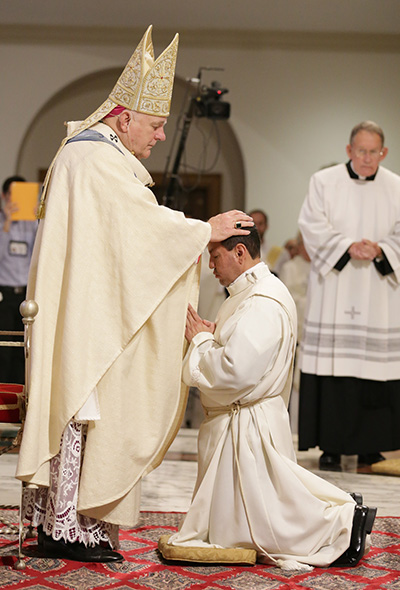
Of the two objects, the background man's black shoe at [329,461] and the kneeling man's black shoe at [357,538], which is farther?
the background man's black shoe at [329,461]

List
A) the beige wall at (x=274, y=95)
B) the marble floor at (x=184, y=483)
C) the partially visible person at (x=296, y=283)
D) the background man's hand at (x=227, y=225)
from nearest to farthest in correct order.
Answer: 1. the background man's hand at (x=227, y=225)
2. the marble floor at (x=184, y=483)
3. the partially visible person at (x=296, y=283)
4. the beige wall at (x=274, y=95)

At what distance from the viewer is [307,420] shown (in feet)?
19.2

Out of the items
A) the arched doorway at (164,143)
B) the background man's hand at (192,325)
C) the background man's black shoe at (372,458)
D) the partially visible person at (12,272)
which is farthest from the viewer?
the arched doorway at (164,143)

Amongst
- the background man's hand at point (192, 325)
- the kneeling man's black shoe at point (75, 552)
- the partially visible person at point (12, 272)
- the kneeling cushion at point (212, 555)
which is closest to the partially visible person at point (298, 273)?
the partially visible person at point (12, 272)

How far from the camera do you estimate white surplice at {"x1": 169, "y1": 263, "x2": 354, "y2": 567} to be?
11.0 ft

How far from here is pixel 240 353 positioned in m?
3.32

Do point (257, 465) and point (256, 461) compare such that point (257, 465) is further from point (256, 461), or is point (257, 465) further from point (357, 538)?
point (357, 538)

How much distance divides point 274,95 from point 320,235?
5.94 m

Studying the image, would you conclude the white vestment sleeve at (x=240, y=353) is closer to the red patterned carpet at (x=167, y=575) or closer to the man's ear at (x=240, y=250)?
the man's ear at (x=240, y=250)

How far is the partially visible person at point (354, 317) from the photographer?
5.82m

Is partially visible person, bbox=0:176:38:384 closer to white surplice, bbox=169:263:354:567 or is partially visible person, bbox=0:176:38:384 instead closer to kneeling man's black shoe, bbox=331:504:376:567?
white surplice, bbox=169:263:354:567

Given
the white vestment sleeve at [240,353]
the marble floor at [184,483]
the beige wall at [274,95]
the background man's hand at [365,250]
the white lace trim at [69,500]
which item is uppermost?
the beige wall at [274,95]

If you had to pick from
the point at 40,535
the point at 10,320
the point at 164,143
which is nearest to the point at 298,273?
the point at 10,320

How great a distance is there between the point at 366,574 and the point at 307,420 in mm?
2538
